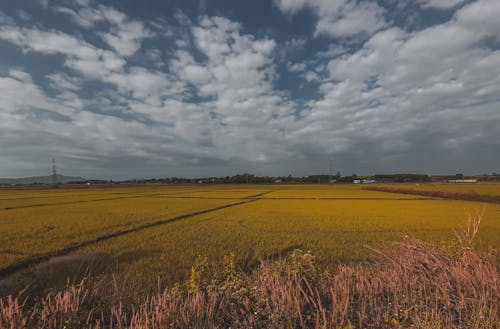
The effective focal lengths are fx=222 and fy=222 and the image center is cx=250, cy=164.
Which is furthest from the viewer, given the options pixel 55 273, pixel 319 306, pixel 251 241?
pixel 251 241

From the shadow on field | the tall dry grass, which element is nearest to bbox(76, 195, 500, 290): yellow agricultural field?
the shadow on field

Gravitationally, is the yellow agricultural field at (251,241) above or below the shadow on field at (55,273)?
below

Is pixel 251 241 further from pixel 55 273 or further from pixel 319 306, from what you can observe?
pixel 319 306

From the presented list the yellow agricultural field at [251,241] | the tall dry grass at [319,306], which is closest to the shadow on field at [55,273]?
the yellow agricultural field at [251,241]

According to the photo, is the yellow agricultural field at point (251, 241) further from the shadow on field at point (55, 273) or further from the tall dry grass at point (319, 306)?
the tall dry grass at point (319, 306)

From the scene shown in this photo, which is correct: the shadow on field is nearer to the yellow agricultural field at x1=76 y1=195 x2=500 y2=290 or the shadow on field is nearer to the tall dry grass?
the yellow agricultural field at x1=76 y1=195 x2=500 y2=290

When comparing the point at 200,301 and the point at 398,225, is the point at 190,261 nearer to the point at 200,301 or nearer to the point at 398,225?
the point at 200,301

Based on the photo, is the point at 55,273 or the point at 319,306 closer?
the point at 319,306

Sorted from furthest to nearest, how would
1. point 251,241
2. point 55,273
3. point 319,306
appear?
1. point 251,241
2. point 55,273
3. point 319,306

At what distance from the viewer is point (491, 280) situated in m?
3.57

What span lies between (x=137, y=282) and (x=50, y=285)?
9.27ft

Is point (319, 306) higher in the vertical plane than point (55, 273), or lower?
higher

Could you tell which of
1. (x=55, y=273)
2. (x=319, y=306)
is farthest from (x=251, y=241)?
(x=319, y=306)

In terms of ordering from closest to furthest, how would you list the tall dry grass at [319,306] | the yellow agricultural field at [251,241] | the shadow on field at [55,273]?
the tall dry grass at [319,306] < the shadow on field at [55,273] < the yellow agricultural field at [251,241]
